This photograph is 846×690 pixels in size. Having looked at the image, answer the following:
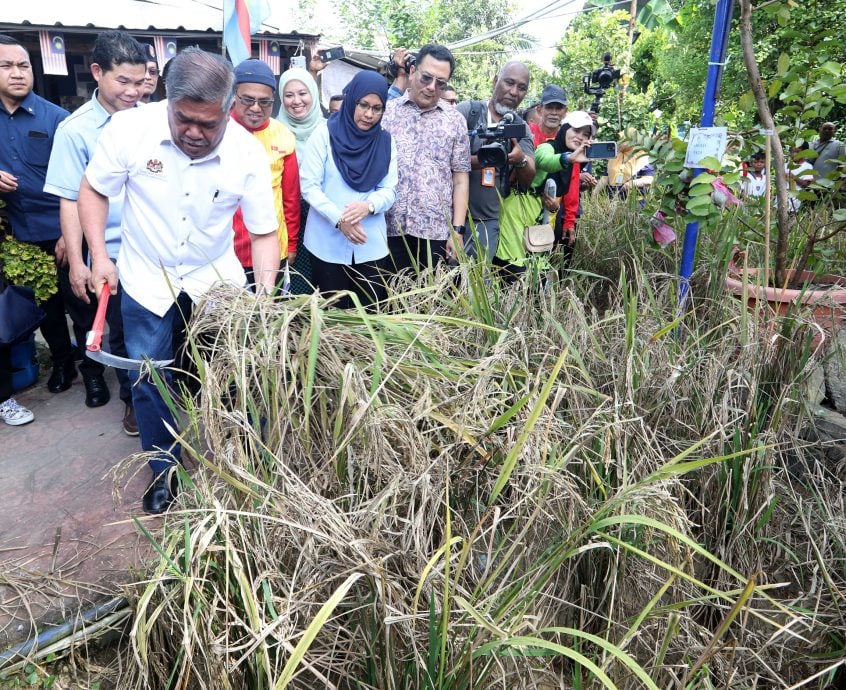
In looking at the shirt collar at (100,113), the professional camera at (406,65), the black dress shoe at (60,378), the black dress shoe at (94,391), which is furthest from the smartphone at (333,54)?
the black dress shoe at (94,391)

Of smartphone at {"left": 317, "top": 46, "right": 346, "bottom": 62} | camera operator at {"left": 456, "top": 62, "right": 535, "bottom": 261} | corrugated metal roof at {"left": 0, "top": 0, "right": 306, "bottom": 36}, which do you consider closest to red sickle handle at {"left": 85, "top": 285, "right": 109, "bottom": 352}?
camera operator at {"left": 456, "top": 62, "right": 535, "bottom": 261}

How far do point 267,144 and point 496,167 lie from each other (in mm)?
1212

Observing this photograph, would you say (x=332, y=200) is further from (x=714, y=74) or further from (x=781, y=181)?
(x=781, y=181)

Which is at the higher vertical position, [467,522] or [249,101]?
[249,101]

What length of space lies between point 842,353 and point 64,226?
294cm

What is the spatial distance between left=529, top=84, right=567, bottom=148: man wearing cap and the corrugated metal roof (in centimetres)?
491

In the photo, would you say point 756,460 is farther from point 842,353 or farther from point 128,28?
point 128,28

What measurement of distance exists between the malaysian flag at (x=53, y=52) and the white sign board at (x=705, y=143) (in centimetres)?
667

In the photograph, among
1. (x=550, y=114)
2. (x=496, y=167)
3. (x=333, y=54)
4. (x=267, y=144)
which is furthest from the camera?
(x=333, y=54)

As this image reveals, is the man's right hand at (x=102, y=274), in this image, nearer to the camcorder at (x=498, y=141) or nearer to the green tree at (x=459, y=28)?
the camcorder at (x=498, y=141)

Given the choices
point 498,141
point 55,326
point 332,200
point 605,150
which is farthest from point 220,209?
point 605,150

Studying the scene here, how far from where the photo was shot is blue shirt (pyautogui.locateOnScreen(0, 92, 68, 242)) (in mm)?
3199

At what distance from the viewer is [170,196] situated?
2.24 metres

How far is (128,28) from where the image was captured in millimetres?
7074
